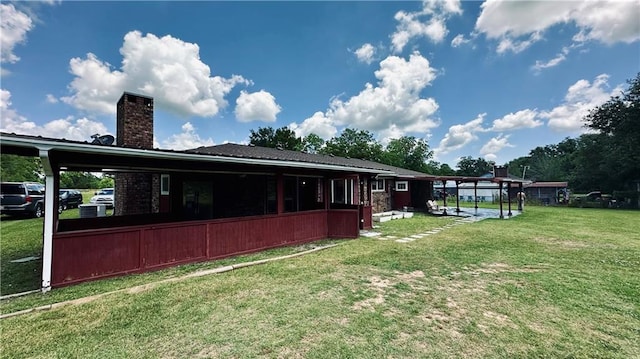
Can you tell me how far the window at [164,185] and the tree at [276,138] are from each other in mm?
27257

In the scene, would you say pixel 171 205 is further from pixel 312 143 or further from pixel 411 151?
pixel 411 151

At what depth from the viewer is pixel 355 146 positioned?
4075 centimetres

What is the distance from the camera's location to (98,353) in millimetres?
2619

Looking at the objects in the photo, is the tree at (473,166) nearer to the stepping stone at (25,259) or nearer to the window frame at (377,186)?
the window frame at (377,186)

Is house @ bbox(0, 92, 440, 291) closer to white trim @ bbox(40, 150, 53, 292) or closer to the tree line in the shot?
white trim @ bbox(40, 150, 53, 292)

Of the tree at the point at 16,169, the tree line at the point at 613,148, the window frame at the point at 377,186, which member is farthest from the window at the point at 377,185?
the tree at the point at 16,169

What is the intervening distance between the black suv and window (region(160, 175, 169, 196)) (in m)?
8.62

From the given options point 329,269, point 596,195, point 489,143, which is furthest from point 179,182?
point 489,143

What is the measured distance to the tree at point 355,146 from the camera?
129 ft

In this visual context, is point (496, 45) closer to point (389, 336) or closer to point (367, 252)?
point (367, 252)

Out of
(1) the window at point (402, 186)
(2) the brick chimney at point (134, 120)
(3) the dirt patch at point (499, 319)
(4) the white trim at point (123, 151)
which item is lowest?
(3) the dirt patch at point (499, 319)

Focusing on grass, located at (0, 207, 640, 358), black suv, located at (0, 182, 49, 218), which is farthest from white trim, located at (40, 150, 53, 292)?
black suv, located at (0, 182, 49, 218)

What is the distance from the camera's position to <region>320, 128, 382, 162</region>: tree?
129 ft

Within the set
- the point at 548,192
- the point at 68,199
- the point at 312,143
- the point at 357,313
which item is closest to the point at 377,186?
the point at 357,313
